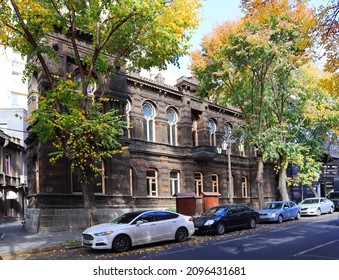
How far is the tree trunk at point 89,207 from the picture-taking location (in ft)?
48.5

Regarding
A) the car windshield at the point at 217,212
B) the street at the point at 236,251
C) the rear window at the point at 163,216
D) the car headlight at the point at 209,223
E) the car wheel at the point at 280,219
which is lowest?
the car wheel at the point at 280,219

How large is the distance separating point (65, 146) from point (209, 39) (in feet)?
41.2

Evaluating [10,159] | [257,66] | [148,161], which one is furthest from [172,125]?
[10,159]

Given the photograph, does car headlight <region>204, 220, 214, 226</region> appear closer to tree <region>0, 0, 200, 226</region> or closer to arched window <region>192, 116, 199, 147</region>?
tree <region>0, 0, 200, 226</region>


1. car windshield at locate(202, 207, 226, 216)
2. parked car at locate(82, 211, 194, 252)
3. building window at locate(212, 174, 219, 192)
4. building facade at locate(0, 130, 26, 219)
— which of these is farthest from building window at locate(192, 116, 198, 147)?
building facade at locate(0, 130, 26, 219)

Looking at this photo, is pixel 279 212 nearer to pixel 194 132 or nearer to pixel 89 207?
pixel 194 132

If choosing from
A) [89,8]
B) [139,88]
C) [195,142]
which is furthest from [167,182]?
[89,8]

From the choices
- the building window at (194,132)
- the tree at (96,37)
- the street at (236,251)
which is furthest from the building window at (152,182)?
the street at (236,251)

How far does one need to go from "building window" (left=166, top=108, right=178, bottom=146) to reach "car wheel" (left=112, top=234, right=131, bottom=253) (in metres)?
16.2

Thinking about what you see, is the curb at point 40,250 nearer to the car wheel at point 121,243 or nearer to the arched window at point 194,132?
the car wheel at point 121,243

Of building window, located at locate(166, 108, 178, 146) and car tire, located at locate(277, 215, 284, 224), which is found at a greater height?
building window, located at locate(166, 108, 178, 146)

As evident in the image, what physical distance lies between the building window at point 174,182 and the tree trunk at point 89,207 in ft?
41.7

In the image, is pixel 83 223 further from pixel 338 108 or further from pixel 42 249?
pixel 338 108

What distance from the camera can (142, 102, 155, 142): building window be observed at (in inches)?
1033
